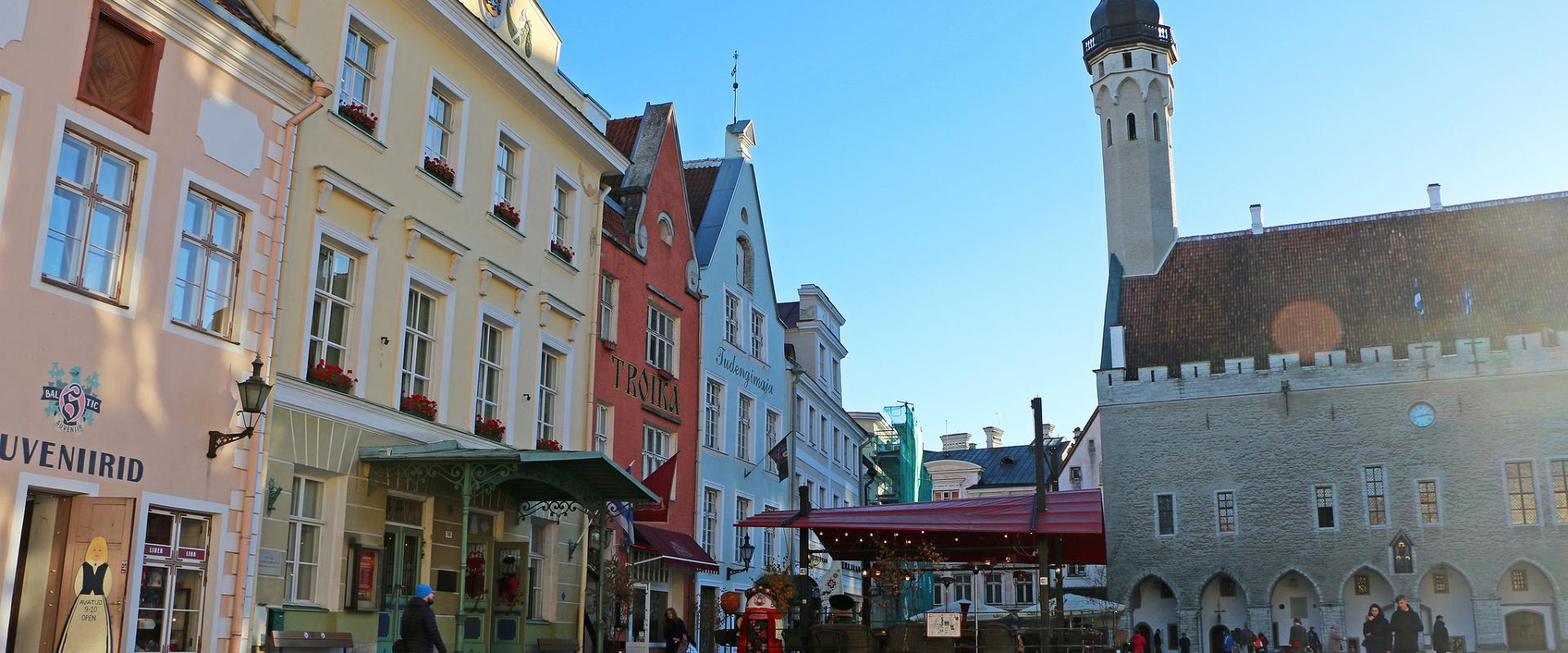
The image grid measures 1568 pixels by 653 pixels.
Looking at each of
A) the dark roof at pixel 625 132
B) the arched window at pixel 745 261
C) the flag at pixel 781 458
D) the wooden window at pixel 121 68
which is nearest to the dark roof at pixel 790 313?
the arched window at pixel 745 261

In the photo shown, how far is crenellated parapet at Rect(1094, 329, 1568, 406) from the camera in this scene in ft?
133

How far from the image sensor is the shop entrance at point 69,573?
33.6ft

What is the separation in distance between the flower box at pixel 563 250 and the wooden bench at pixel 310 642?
24.4 feet

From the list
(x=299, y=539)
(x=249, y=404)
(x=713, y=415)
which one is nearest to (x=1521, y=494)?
(x=713, y=415)

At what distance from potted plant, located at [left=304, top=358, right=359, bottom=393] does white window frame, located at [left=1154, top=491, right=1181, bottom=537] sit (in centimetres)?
3519

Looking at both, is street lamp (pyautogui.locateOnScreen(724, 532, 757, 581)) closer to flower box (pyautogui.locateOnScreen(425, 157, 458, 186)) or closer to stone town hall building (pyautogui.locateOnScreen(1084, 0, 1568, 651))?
flower box (pyautogui.locateOnScreen(425, 157, 458, 186))

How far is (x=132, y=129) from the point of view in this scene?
37.2ft

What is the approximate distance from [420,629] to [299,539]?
2.30 metres

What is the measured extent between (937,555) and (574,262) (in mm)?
7963

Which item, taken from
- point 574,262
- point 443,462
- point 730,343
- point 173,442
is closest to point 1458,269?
point 730,343

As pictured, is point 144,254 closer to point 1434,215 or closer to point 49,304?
point 49,304

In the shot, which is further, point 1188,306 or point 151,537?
point 1188,306

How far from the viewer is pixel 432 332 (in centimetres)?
1638

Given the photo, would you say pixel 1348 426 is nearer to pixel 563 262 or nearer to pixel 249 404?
pixel 563 262
